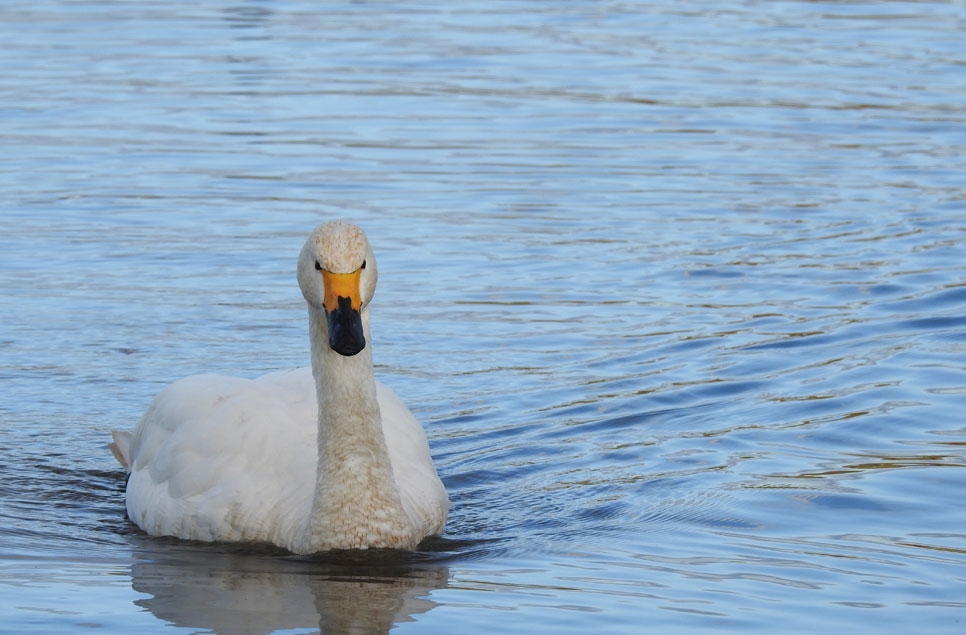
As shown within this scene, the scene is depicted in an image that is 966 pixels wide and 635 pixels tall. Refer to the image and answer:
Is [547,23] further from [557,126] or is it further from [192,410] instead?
[192,410]

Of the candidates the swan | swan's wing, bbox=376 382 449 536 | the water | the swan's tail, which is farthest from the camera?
the swan's tail

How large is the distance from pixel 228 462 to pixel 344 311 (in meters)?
1.30

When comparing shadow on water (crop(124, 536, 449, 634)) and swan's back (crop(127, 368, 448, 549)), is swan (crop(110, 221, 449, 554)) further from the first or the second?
shadow on water (crop(124, 536, 449, 634))

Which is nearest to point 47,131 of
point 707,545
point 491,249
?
point 491,249

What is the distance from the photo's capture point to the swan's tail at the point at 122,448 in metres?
9.91

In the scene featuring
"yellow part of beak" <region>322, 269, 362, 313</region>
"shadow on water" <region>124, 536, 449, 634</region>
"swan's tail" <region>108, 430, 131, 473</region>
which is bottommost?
"shadow on water" <region>124, 536, 449, 634</region>

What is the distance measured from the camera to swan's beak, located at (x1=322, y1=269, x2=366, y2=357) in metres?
7.71

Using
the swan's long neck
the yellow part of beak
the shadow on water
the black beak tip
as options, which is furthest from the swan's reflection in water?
the yellow part of beak

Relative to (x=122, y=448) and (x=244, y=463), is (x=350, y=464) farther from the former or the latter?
(x=122, y=448)

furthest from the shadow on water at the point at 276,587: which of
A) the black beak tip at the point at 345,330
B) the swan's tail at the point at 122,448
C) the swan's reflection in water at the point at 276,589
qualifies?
the swan's tail at the point at 122,448

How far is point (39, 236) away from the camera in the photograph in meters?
15.0

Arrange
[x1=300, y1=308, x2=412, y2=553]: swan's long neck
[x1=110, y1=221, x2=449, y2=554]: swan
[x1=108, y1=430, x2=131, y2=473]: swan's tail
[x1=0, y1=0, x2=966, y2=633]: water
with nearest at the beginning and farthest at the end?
[x1=0, y1=0, x2=966, y2=633]: water → [x1=110, y1=221, x2=449, y2=554]: swan → [x1=300, y1=308, x2=412, y2=553]: swan's long neck → [x1=108, y1=430, x2=131, y2=473]: swan's tail

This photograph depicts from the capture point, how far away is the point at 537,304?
1312cm

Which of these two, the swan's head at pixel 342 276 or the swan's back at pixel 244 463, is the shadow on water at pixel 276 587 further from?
the swan's head at pixel 342 276
